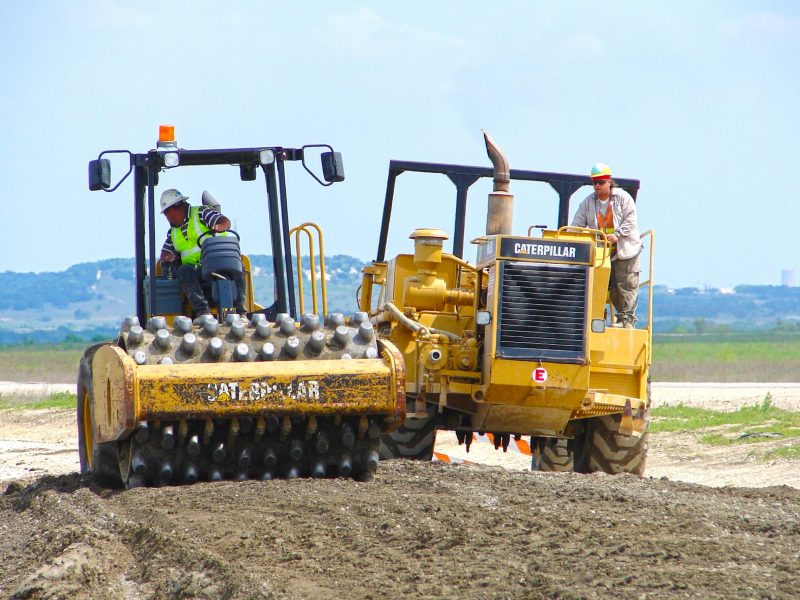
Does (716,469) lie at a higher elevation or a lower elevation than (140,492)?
lower

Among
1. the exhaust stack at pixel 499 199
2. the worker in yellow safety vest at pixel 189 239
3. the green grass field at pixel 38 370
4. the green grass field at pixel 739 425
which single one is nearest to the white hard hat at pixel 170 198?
the worker in yellow safety vest at pixel 189 239

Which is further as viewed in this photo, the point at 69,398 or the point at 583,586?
the point at 69,398

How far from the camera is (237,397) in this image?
9047 millimetres

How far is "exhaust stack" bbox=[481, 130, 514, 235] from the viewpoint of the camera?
12.7 m

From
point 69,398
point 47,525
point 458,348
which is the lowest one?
point 69,398

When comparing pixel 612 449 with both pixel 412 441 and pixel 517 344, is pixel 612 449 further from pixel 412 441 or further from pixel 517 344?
pixel 412 441

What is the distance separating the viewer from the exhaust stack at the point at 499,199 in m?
12.7

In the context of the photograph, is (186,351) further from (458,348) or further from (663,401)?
(663,401)

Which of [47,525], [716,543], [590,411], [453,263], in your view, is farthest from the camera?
[453,263]

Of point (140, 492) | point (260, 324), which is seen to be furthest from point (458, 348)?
point (140, 492)

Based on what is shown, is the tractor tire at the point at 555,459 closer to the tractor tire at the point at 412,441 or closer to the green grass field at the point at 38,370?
the tractor tire at the point at 412,441

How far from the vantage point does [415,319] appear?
12758 mm

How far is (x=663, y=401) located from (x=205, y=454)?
18.3m

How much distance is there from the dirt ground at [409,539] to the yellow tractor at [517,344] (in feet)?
4.34
